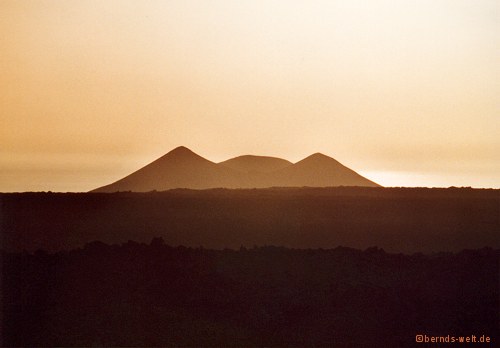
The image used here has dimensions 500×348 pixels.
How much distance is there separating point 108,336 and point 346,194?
13206mm

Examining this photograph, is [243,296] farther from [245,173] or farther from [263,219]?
[245,173]

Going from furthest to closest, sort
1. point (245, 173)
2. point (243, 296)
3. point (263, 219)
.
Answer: point (245, 173) < point (263, 219) < point (243, 296)

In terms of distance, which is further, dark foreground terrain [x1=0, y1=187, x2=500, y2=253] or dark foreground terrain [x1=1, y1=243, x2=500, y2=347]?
dark foreground terrain [x1=0, y1=187, x2=500, y2=253]

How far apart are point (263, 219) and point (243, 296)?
7617mm

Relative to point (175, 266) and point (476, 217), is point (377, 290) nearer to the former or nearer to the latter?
point (175, 266)

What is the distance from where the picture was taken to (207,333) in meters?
9.73

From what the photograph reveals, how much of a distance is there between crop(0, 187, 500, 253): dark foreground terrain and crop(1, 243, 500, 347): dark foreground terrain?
1.91m

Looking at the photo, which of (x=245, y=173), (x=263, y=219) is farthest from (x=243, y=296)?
(x=245, y=173)

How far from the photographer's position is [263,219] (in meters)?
18.8

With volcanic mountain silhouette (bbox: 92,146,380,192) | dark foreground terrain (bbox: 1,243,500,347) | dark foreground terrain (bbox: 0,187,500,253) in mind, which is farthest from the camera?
volcanic mountain silhouette (bbox: 92,146,380,192)

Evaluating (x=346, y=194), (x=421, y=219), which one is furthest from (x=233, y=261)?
(x=346, y=194)

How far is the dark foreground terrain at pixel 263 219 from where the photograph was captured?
16.3 m

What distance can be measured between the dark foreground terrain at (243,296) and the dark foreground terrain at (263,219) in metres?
1.91

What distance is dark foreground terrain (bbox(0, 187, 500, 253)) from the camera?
16281 mm
